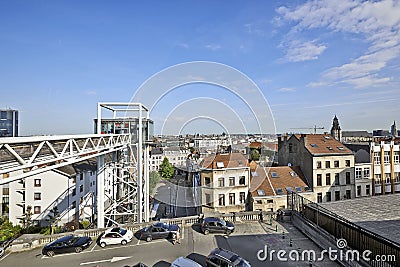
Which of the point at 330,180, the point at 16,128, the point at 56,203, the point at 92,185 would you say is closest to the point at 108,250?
the point at 56,203

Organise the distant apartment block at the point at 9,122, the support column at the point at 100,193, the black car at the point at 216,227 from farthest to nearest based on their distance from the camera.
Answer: the distant apartment block at the point at 9,122
the support column at the point at 100,193
the black car at the point at 216,227

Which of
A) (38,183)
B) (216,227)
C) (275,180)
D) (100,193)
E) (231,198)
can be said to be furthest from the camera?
(275,180)

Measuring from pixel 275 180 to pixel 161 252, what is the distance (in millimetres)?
17153

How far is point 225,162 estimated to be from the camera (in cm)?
2148

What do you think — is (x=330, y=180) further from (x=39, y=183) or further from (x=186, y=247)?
(x=39, y=183)

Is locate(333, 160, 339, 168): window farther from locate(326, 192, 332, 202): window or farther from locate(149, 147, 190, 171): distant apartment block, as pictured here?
locate(149, 147, 190, 171): distant apartment block

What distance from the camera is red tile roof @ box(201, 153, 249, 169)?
21220mm

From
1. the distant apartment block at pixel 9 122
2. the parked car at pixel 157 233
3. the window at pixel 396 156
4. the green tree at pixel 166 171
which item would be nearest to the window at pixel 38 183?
the distant apartment block at pixel 9 122

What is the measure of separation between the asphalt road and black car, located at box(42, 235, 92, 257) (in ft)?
0.48

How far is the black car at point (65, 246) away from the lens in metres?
7.99

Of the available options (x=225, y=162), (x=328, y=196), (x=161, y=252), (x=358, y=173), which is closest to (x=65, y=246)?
(x=161, y=252)

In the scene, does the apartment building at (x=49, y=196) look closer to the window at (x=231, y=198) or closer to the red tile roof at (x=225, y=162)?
the red tile roof at (x=225, y=162)

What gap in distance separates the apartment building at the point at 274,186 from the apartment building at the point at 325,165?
0.97 m

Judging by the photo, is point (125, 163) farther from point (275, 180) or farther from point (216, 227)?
point (275, 180)
